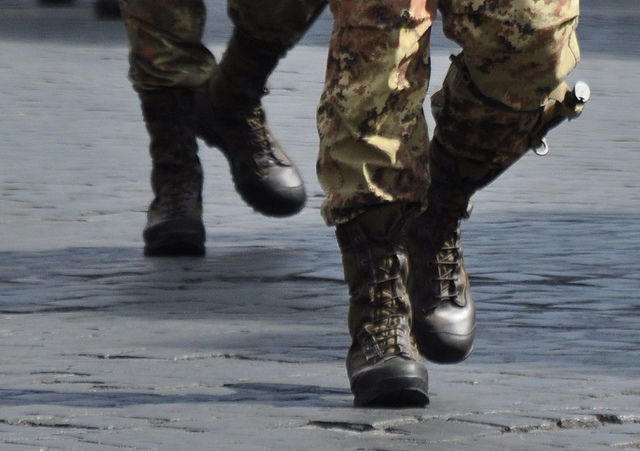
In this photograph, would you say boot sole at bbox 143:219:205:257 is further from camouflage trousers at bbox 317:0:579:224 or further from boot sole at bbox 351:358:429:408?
boot sole at bbox 351:358:429:408

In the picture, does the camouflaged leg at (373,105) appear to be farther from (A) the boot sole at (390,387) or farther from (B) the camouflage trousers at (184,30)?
(B) the camouflage trousers at (184,30)

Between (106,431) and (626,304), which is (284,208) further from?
(106,431)

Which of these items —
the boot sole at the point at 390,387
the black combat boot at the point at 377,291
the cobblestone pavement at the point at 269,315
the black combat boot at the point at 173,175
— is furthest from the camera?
the black combat boot at the point at 173,175

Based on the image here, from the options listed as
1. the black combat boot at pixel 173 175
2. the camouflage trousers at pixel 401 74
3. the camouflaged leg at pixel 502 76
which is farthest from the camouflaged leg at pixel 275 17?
the camouflage trousers at pixel 401 74

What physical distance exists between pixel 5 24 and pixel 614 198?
10884 millimetres

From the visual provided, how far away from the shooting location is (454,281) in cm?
386

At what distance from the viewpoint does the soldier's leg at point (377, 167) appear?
3375 mm

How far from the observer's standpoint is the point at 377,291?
3516 millimetres

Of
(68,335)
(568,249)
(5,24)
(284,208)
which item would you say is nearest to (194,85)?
(284,208)

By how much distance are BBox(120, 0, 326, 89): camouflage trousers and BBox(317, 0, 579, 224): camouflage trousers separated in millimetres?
1887

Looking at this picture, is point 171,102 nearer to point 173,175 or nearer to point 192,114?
point 192,114

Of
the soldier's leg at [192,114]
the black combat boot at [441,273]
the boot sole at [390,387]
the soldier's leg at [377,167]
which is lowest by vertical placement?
the soldier's leg at [192,114]

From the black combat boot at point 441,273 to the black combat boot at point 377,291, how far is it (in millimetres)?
175

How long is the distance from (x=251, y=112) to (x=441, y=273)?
2040 millimetres
